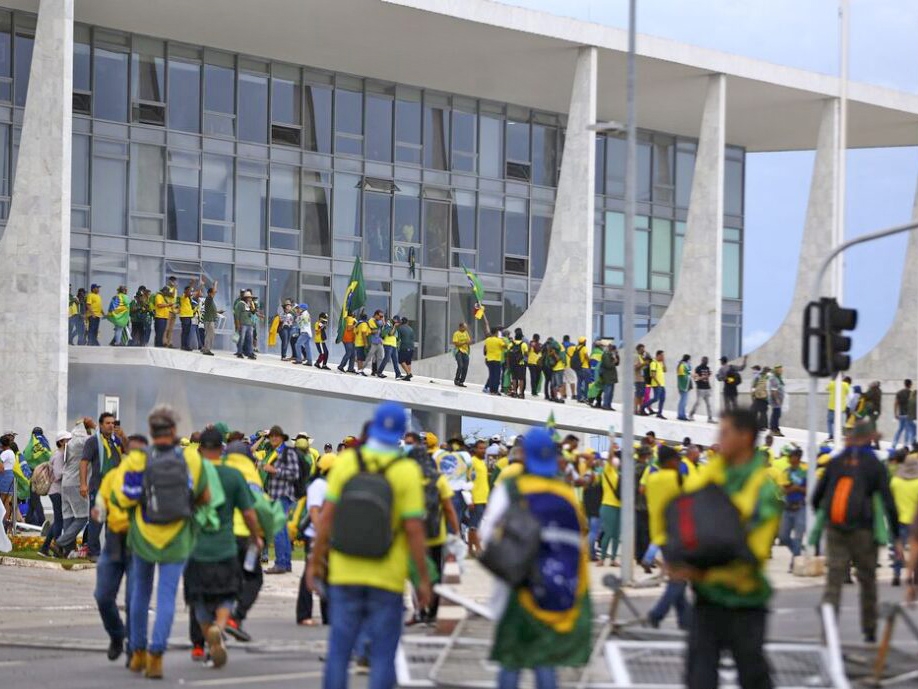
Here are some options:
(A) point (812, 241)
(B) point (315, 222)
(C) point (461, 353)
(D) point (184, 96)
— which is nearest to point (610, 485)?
(C) point (461, 353)

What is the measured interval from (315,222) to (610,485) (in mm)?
24404

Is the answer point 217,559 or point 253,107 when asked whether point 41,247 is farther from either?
point 217,559

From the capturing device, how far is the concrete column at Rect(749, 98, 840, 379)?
165 ft

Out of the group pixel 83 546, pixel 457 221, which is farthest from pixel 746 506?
pixel 457 221

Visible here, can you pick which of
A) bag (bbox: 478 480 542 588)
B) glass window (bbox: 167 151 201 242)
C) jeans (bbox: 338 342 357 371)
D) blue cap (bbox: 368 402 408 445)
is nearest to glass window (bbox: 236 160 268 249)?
glass window (bbox: 167 151 201 242)

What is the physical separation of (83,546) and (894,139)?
38.6m

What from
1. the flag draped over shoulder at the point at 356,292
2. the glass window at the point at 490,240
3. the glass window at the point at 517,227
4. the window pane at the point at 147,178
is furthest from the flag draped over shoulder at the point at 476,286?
the window pane at the point at 147,178

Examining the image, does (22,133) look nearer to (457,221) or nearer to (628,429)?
(457,221)

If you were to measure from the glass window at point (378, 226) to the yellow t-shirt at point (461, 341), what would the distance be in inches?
334

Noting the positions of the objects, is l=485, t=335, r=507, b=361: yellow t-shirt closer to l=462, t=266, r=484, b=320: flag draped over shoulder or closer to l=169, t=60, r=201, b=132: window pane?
A: l=462, t=266, r=484, b=320: flag draped over shoulder

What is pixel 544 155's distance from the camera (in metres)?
50.3

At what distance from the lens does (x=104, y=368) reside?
36.9 meters

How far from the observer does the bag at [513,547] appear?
24.0 ft

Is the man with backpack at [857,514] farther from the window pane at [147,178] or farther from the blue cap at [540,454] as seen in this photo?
the window pane at [147,178]
